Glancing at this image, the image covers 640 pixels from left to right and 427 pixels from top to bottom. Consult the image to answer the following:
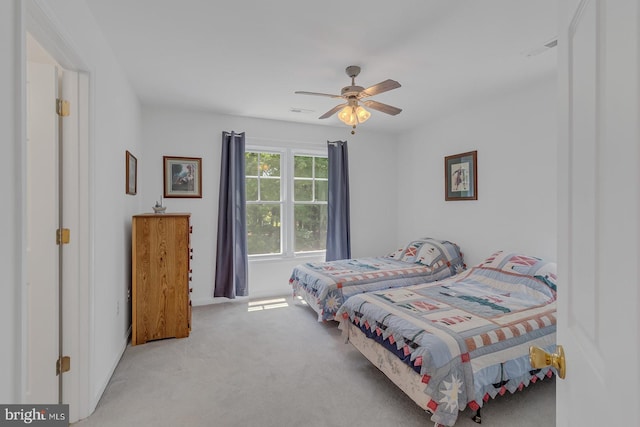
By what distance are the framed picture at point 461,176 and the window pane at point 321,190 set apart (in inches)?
72.3

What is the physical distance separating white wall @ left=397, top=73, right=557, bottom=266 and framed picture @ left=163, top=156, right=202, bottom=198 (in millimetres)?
3416

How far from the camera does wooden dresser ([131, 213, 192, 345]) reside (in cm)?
290

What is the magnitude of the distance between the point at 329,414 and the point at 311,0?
2.70 m

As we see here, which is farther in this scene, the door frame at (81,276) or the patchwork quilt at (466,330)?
the door frame at (81,276)

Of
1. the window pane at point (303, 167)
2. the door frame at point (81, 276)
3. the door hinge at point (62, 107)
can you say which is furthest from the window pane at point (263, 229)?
the door hinge at point (62, 107)

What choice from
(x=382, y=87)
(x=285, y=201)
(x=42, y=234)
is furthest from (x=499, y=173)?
(x=42, y=234)

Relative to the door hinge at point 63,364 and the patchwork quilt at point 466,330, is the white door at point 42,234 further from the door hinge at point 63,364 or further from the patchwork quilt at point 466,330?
the patchwork quilt at point 466,330

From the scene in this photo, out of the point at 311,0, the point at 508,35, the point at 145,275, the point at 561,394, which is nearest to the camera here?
the point at 561,394

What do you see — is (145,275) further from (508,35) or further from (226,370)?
(508,35)

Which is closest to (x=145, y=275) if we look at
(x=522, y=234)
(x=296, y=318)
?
(x=296, y=318)

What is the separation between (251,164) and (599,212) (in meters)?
4.32

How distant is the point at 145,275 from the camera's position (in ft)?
9.62

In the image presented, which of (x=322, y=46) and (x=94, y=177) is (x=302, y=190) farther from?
(x=94, y=177)

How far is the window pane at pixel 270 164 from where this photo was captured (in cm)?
456
